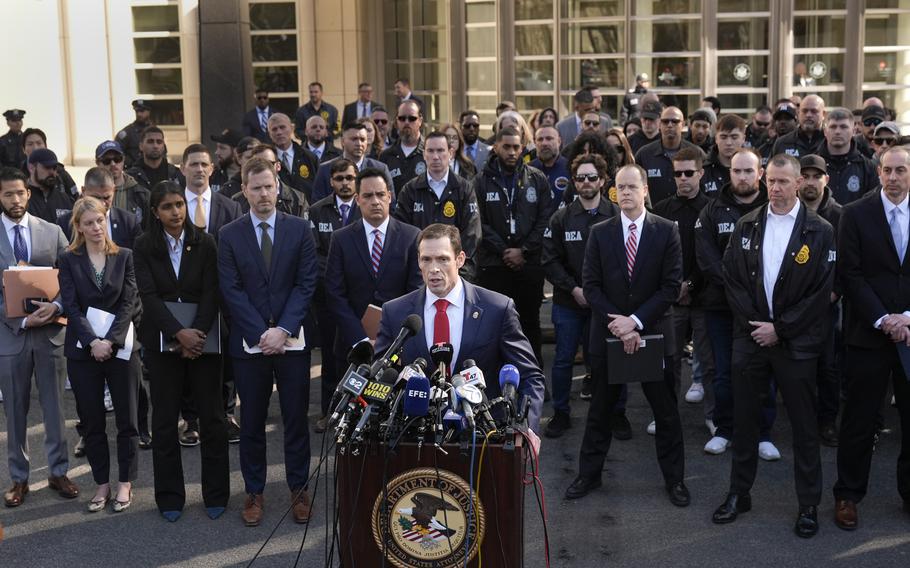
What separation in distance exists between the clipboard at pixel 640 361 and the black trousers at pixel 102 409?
3400 mm

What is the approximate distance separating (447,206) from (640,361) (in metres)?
2.85

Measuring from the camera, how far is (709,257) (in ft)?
27.9

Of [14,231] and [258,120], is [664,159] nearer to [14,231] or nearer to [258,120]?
[14,231]

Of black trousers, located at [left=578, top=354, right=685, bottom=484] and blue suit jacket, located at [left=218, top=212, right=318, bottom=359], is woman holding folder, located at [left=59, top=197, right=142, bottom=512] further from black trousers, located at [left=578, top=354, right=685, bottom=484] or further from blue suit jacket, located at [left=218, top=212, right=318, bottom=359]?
black trousers, located at [left=578, top=354, right=685, bottom=484]

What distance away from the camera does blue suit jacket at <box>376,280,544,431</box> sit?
5.91 m

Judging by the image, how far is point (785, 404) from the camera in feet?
24.0

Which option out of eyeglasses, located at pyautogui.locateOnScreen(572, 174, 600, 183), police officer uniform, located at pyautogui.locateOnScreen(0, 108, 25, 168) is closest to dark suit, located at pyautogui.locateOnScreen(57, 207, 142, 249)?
eyeglasses, located at pyautogui.locateOnScreen(572, 174, 600, 183)

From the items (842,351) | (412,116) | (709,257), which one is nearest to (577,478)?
(709,257)

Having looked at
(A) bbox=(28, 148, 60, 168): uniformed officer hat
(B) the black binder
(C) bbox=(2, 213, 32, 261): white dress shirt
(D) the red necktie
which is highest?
(A) bbox=(28, 148, 60, 168): uniformed officer hat

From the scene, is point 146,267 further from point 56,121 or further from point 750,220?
point 56,121

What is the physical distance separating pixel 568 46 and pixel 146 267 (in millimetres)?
14661

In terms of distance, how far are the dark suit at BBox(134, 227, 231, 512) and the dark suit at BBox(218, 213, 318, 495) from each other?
19 centimetres

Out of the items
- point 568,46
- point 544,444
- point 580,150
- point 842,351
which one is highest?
point 568,46

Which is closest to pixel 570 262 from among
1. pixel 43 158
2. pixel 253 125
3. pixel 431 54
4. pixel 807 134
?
pixel 807 134
